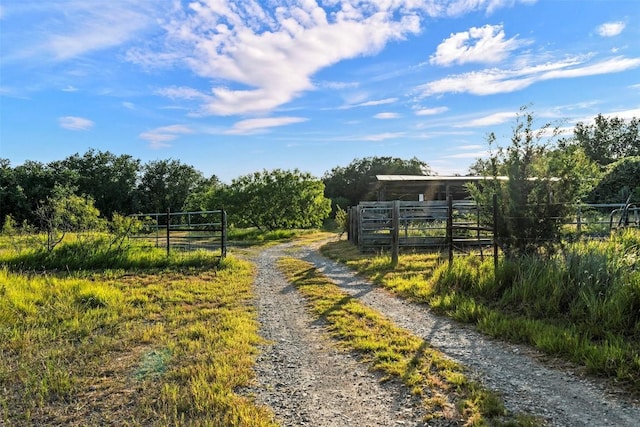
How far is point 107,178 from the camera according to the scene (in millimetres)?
41656

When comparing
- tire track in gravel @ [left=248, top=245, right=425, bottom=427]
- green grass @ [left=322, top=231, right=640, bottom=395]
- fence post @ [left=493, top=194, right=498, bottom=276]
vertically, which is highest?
fence post @ [left=493, top=194, right=498, bottom=276]

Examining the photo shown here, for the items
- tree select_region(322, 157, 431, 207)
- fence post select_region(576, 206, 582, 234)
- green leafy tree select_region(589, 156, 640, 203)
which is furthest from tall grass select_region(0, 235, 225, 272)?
tree select_region(322, 157, 431, 207)

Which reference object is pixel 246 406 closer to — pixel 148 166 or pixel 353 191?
pixel 353 191

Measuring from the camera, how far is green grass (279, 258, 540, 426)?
318 centimetres

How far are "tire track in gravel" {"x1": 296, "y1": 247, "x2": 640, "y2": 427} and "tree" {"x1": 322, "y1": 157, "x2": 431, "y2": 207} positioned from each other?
118ft

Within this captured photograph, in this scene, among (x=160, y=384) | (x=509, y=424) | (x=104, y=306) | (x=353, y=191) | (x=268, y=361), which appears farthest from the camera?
(x=353, y=191)

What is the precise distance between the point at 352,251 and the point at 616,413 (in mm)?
11530

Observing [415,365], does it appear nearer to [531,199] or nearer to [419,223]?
[531,199]

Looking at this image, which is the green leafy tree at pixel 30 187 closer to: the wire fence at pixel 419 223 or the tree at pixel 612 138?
the wire fence at pixel 419 223

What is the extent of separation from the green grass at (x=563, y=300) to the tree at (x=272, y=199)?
17.8 metres

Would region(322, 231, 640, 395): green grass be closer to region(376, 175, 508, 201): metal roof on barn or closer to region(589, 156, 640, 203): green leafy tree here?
region(589, 156, 640, 203): green leafy tree

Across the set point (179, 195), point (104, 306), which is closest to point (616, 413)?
point (104, 306)

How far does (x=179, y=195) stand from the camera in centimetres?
4350

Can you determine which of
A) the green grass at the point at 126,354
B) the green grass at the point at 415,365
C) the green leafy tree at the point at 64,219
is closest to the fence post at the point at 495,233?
the green grass at the point at 415,365
